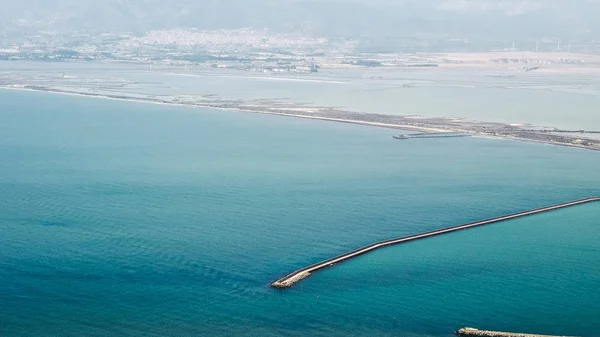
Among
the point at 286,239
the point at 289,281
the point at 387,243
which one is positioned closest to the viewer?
the point at 289,281

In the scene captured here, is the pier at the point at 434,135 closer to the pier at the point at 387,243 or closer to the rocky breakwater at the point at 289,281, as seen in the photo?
the pier at the point at 387,243

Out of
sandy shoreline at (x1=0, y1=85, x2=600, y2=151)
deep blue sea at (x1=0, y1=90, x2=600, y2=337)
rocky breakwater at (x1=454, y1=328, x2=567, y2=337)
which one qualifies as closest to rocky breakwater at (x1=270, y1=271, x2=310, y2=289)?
deep blue sea at (x1=0, y1=90, x2=600, y2=337)

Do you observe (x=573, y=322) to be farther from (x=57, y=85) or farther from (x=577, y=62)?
(x=577, y=62)

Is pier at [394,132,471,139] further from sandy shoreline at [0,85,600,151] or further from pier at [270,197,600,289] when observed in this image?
pier at [270,197,600,289]

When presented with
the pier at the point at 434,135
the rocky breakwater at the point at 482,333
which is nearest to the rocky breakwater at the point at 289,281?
the rocky breakwater at the point at 482,333

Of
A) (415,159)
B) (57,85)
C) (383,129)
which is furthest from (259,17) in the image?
(415,159)

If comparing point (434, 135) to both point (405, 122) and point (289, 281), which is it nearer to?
point (405, 122)

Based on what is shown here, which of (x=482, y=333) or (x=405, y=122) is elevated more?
(x=405, y=122)

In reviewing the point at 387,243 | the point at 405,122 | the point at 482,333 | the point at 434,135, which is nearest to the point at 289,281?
the point at 387,243

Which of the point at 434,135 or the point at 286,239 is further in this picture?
the point at 434,135
